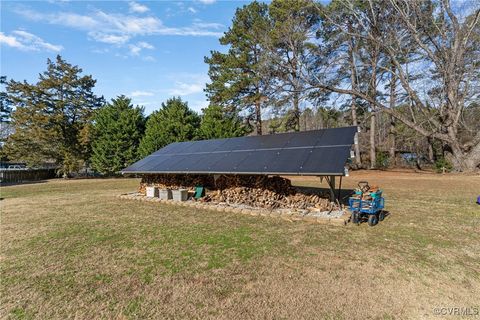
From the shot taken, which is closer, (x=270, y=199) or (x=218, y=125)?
(x=270, y=199)

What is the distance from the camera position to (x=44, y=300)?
308 centimetres

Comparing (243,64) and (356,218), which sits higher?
(243,64)

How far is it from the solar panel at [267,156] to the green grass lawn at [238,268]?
1546mm

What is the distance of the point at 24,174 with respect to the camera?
24.3 meters

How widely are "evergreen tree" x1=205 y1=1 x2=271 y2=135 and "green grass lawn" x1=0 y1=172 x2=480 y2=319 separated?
1661 centimetres

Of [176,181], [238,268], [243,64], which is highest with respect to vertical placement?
[243,64]

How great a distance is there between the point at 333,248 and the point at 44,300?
443 centimetres

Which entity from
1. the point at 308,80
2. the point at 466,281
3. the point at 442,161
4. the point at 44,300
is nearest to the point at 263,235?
the point at 466,281

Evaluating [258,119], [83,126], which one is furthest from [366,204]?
[83,126]

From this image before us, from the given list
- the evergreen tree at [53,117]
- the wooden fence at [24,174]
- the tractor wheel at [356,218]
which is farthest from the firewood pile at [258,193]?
the wooden fence at [24,174]

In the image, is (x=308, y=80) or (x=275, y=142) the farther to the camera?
(x=308, y=80)

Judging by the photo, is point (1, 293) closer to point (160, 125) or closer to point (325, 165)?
point (325, 165)

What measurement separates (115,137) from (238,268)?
73.9 feet

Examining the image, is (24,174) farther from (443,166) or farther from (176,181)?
(443,166)
